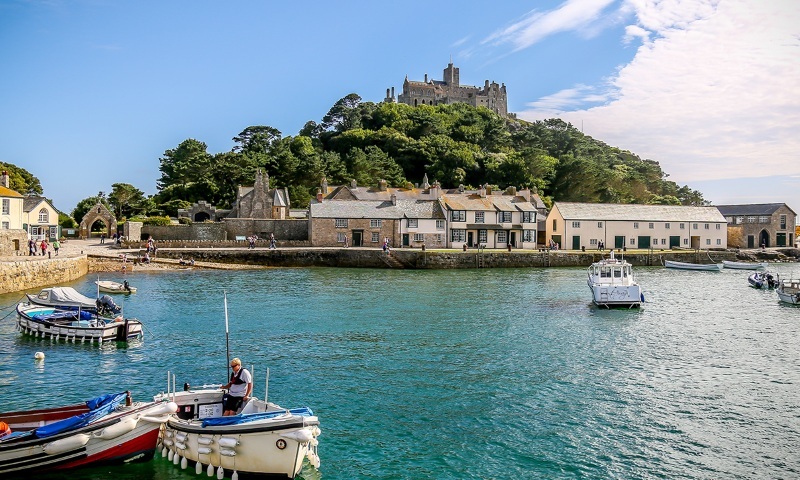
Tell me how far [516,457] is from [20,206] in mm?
58923

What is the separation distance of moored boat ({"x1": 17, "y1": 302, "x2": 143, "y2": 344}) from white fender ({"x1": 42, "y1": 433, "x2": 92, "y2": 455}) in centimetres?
1381

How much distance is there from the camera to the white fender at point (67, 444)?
12.3m

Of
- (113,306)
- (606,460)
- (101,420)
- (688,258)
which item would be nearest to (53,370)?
(113,306)

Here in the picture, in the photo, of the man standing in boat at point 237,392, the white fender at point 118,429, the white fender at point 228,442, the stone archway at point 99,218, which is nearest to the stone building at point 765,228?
the stone archway at point 99,218

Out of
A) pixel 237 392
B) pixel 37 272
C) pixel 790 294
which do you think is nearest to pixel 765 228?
pixel 790 294

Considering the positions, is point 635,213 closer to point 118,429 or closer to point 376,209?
point 376,209

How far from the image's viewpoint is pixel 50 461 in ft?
40.8

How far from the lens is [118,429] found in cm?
1264

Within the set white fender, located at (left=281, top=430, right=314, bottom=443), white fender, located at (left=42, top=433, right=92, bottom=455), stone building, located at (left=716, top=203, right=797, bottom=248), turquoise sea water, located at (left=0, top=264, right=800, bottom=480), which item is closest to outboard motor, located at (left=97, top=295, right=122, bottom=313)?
turquoise sea water, located at (left=0, top=264, right=800, bottom=480)

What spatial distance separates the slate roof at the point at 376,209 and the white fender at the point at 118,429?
177 ft

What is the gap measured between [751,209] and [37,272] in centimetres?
9110

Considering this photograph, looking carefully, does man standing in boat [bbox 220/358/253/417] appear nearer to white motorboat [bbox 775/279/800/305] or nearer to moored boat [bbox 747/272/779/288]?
white motorboat [bbox 775/279/800/305]

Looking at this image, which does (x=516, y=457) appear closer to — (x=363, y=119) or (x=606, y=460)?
(x=606, y=460)

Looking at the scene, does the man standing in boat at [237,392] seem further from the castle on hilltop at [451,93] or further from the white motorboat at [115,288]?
the castle on hilltop at [451,93]
